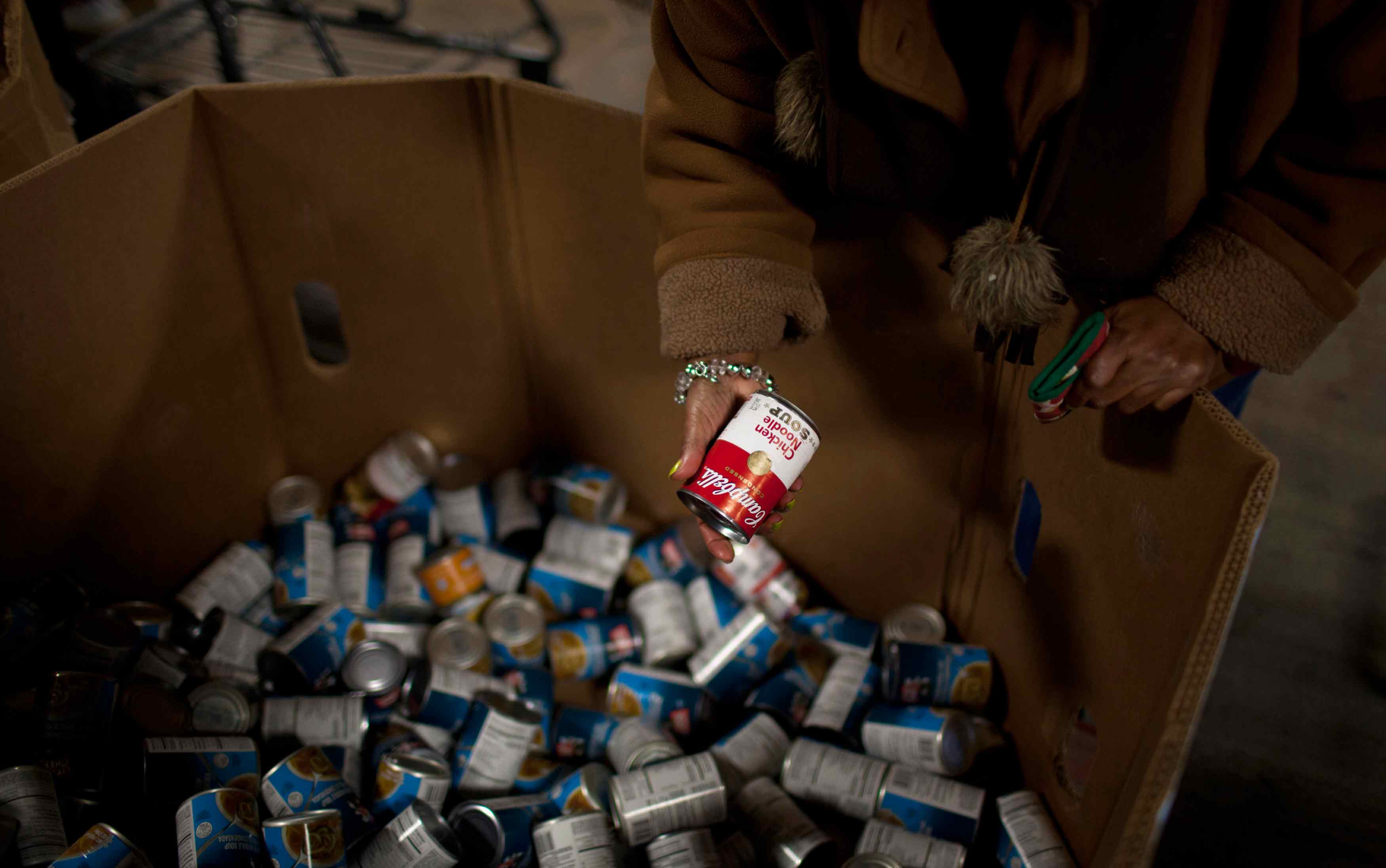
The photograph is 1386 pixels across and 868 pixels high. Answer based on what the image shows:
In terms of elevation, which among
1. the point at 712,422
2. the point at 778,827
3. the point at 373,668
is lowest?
the point at 778,827

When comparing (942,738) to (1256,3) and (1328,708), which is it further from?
(1328,708)

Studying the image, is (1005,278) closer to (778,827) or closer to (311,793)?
(778,827)

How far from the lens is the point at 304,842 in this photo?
37.3 inches

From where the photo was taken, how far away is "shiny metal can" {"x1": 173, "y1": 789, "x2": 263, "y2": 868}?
917mm

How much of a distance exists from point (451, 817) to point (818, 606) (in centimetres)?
71

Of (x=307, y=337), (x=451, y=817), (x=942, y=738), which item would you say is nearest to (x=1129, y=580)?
(x=942, y=738)

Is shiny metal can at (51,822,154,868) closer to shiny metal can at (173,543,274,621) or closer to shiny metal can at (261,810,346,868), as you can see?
shiny metal can at (261,810,346,868)

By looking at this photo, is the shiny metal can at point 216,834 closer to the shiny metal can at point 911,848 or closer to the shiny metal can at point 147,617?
the shiny metal can at point 147,617

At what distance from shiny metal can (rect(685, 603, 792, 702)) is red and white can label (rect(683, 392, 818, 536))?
1.57 feet

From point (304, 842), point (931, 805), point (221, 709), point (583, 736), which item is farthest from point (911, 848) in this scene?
point (221, 709)

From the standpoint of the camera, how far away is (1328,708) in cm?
175

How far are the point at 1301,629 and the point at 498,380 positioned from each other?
67.7 inches

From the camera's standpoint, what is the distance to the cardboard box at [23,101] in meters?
1.16

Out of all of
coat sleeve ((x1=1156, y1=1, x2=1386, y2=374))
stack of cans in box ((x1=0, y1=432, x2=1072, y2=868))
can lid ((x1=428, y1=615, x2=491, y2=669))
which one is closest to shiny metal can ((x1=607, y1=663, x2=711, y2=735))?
stack of cans in box ((x1=0, y1=432, x2=1072, y2=868))
